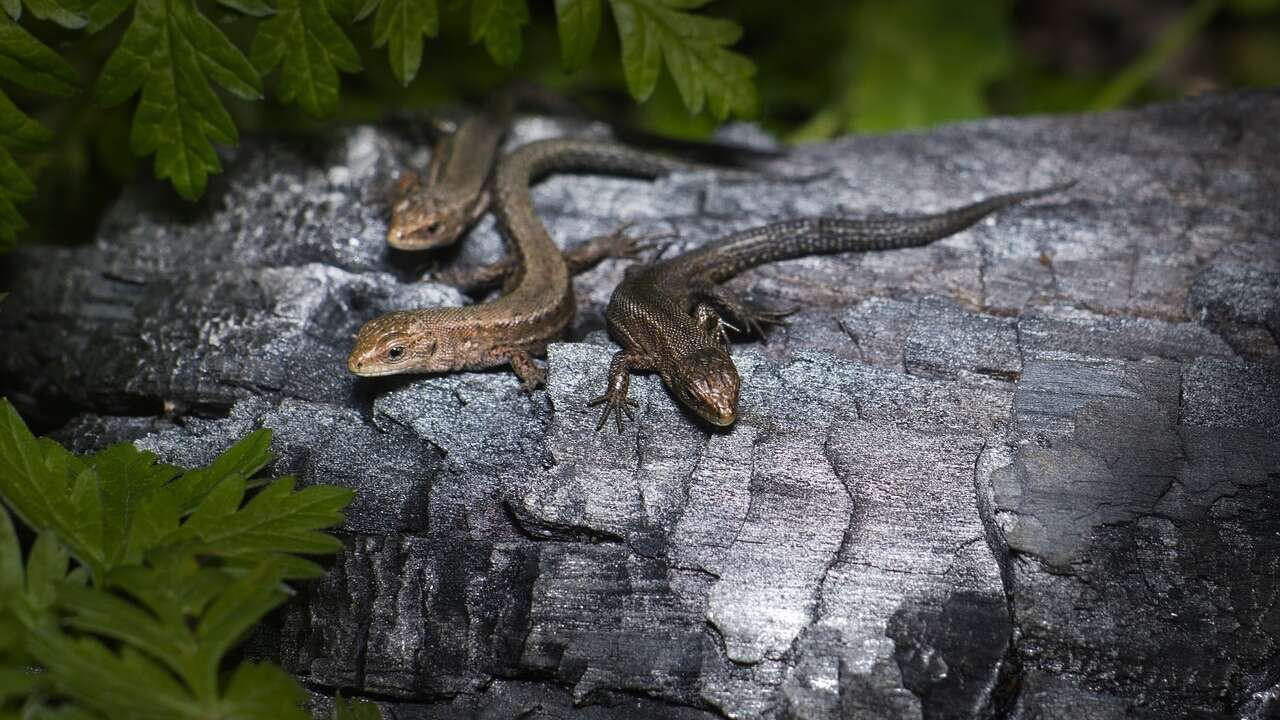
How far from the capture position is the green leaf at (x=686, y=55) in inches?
188

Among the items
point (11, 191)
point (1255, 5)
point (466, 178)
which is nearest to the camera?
point (11, 191)

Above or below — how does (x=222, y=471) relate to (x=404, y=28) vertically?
below

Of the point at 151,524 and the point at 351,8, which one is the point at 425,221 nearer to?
the point at 351,8

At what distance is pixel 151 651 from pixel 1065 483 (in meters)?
3.18

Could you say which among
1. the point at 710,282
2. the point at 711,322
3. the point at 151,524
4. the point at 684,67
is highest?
the point at 684,67

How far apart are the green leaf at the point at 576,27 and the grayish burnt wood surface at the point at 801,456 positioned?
4.17 ft

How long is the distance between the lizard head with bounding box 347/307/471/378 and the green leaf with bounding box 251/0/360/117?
1.08m

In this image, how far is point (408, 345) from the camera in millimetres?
4527

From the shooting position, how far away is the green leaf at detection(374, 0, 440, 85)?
4.40 m

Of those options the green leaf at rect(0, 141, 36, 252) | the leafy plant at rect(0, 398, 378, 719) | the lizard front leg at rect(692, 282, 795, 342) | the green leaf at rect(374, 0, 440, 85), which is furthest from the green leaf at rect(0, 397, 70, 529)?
the lizard front leg at rect(692, 282, 795, 342)

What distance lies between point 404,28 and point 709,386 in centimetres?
215

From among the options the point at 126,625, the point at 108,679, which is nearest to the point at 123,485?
the point at 126,625

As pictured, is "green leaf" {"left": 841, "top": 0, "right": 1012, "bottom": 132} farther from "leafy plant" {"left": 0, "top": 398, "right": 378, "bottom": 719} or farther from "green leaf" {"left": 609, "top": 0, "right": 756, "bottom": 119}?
"leafy plant" {"left": 0, "top": 398, "right": 378, "bottom": 719}

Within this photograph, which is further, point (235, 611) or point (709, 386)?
point (709, 386)
